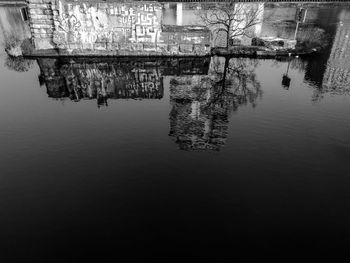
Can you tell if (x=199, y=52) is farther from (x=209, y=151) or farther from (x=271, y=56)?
(x=209, y=151)

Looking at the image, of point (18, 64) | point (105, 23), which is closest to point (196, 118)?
point (105, 23)

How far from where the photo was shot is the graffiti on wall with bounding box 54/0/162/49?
4303cm

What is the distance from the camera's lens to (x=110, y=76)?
35844 millimetres

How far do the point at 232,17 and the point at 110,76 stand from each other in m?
24.5

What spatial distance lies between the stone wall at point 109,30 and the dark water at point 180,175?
14.4 m

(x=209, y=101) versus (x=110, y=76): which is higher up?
(x=110, y=76)

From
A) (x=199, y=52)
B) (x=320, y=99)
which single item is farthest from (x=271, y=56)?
(x=320, y=99)

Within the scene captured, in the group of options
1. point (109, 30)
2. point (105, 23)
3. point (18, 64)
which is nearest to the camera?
point (18, 64)

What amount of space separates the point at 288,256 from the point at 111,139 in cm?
1467

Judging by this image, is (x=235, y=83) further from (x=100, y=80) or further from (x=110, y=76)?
(x=100, y=80)

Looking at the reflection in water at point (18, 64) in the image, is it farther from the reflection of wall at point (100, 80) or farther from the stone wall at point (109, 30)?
the stone wall at point (109, 30)

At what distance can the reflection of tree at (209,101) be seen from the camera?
74.4ft

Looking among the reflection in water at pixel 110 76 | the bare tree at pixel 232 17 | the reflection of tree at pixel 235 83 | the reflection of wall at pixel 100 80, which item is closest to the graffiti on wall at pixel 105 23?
the reflection in water at pixel 110 76

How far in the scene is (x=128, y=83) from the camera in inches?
1323
